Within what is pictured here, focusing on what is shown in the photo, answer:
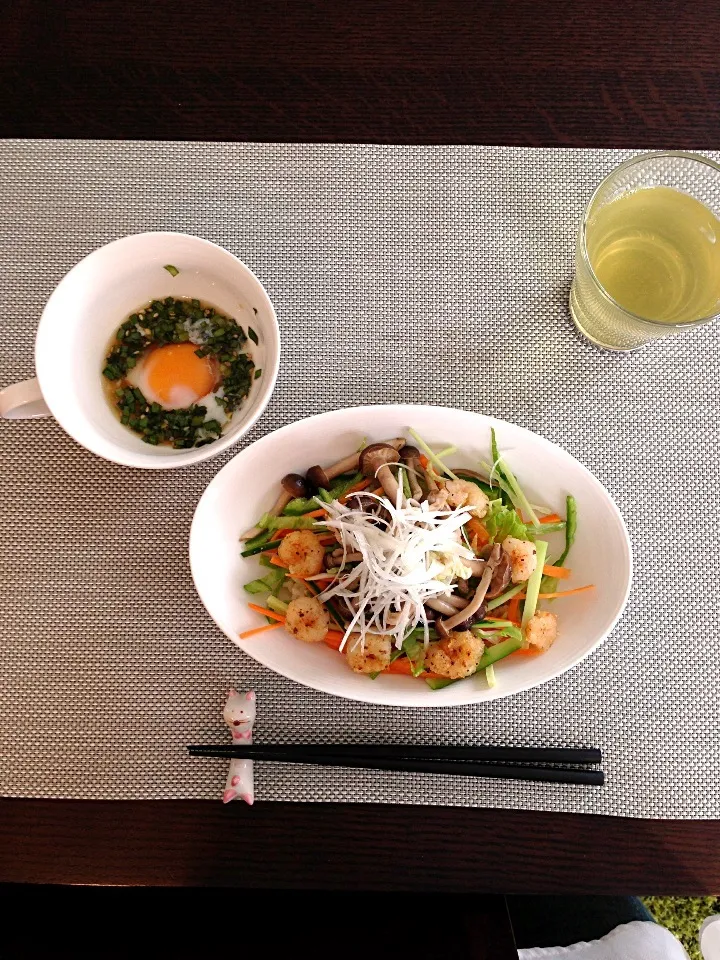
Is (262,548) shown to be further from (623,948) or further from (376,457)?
(623,948)

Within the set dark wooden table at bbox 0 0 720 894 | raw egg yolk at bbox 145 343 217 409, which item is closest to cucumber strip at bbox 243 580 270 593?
raw egg yolk at bbox 145 343 217 409

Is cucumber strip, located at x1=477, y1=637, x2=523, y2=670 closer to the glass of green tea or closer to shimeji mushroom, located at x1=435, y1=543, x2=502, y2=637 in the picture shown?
shimeji mushroom, located at x1=435, y1=543, x2=502, y2=637

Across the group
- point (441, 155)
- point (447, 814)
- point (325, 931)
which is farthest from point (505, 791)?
point (441, 155)

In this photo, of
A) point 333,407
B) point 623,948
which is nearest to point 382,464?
point 333,407

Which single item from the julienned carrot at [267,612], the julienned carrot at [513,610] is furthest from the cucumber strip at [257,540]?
the julienned carrot at [513,610]

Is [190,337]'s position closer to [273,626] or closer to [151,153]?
[151,153]

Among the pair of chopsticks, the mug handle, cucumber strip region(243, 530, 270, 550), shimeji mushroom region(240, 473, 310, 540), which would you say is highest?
the mug handle
